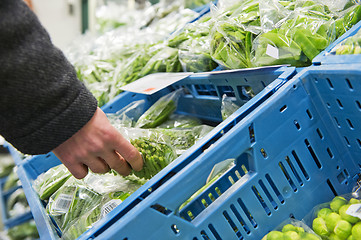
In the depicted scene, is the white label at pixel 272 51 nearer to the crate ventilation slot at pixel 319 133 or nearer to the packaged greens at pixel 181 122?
the crate ventilation slot at pixel 319 133

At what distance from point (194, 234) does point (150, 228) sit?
0.39ft

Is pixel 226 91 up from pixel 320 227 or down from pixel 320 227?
up

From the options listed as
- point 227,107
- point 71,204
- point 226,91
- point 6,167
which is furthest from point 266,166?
point 6,167

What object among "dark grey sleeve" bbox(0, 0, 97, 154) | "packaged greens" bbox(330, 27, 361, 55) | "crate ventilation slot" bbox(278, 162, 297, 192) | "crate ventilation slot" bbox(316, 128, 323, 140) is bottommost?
"crate ventilation slot" bbox(278, 162, 297, 192)

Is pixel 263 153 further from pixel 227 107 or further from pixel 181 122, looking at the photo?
pixel 181 122

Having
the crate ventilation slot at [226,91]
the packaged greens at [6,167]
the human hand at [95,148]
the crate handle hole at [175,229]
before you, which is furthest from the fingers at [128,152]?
the packaged greens at [6,167]

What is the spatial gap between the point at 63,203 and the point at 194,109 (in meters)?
0.73

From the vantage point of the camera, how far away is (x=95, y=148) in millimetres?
899

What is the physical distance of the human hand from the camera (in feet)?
2.87

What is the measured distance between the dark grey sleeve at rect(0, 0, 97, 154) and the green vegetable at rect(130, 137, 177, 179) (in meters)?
0.33

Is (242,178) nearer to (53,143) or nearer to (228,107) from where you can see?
(228,107)

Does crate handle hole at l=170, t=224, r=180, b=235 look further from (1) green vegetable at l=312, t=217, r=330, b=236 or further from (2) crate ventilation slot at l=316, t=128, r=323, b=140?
(2) crate ventilation slot at l=316, t=128, r=323, b=140

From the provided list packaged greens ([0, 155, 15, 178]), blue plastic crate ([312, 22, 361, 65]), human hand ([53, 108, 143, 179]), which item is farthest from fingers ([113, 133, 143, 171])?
packaged greens ([0, 155, 15, 178])

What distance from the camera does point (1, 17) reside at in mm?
752
